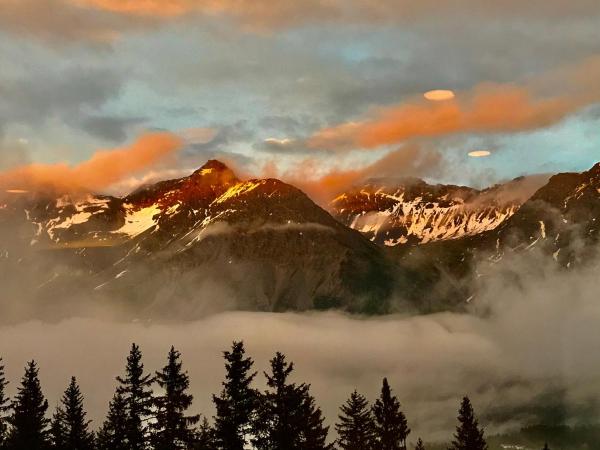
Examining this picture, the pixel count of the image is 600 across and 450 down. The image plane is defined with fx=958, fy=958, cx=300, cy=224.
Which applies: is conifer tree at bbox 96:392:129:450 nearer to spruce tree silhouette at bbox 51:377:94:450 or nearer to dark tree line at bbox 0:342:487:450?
dark tree line at bbox 0:342:487:450

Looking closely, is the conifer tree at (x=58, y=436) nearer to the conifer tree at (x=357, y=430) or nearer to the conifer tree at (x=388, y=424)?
the conifer tree at (x=357, y=430)

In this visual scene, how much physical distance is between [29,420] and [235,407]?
2690 cm

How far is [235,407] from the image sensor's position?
194ft

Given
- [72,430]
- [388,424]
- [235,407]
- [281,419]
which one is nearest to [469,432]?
[388,424]

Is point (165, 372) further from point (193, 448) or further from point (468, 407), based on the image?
point (468, 407)

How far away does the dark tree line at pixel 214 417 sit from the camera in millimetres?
58656

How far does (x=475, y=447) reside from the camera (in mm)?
82500

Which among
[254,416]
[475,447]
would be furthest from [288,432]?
[475,447]

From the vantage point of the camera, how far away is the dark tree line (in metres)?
58.7

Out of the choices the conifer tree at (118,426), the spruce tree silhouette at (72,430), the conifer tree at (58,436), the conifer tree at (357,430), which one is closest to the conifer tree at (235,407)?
the conifer tree at (118,426)

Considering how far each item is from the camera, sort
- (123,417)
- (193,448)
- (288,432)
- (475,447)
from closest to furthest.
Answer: (288,432)
(193,448)
(123,417)
(475,447)

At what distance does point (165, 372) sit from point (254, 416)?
38.4 feet

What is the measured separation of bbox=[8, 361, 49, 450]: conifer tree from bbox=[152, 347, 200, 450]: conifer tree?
15.7m

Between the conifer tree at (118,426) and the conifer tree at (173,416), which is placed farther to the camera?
the conifer tree at (118,426)
